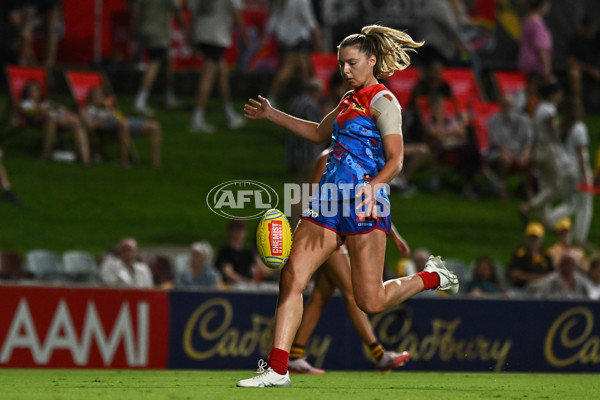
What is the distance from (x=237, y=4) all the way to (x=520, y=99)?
5.34 meters

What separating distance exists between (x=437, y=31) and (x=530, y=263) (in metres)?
6.20

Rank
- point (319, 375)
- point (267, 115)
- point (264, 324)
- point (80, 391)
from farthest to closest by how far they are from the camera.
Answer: point (264, 324), point (319, 375), point (267, 115), point (80, 391)

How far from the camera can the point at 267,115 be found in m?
7.27

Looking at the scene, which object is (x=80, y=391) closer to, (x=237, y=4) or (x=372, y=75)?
(x=372, y=75)

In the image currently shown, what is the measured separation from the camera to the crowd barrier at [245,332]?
11.3 meters

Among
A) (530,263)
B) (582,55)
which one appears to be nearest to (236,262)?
(530,263)

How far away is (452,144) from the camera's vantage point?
1805cm

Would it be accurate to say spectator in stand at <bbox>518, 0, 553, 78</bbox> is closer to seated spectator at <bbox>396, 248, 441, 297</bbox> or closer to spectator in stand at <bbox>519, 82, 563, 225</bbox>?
spectator in stand at <bbox>519, 82, 563, 225</bbox>

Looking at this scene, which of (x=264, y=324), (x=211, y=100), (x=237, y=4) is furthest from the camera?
(x=211, y=100)

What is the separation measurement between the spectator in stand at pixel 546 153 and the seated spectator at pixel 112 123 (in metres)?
5.38

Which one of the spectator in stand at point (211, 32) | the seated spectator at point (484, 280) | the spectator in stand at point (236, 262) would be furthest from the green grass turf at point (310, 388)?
the spectator in stand at point (211, 32)

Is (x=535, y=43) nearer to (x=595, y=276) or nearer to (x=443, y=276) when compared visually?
(x=595, y=276)

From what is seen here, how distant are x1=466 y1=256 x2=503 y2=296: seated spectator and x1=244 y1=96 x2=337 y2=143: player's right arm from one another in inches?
264

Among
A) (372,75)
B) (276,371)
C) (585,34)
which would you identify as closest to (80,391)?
(276,371)
